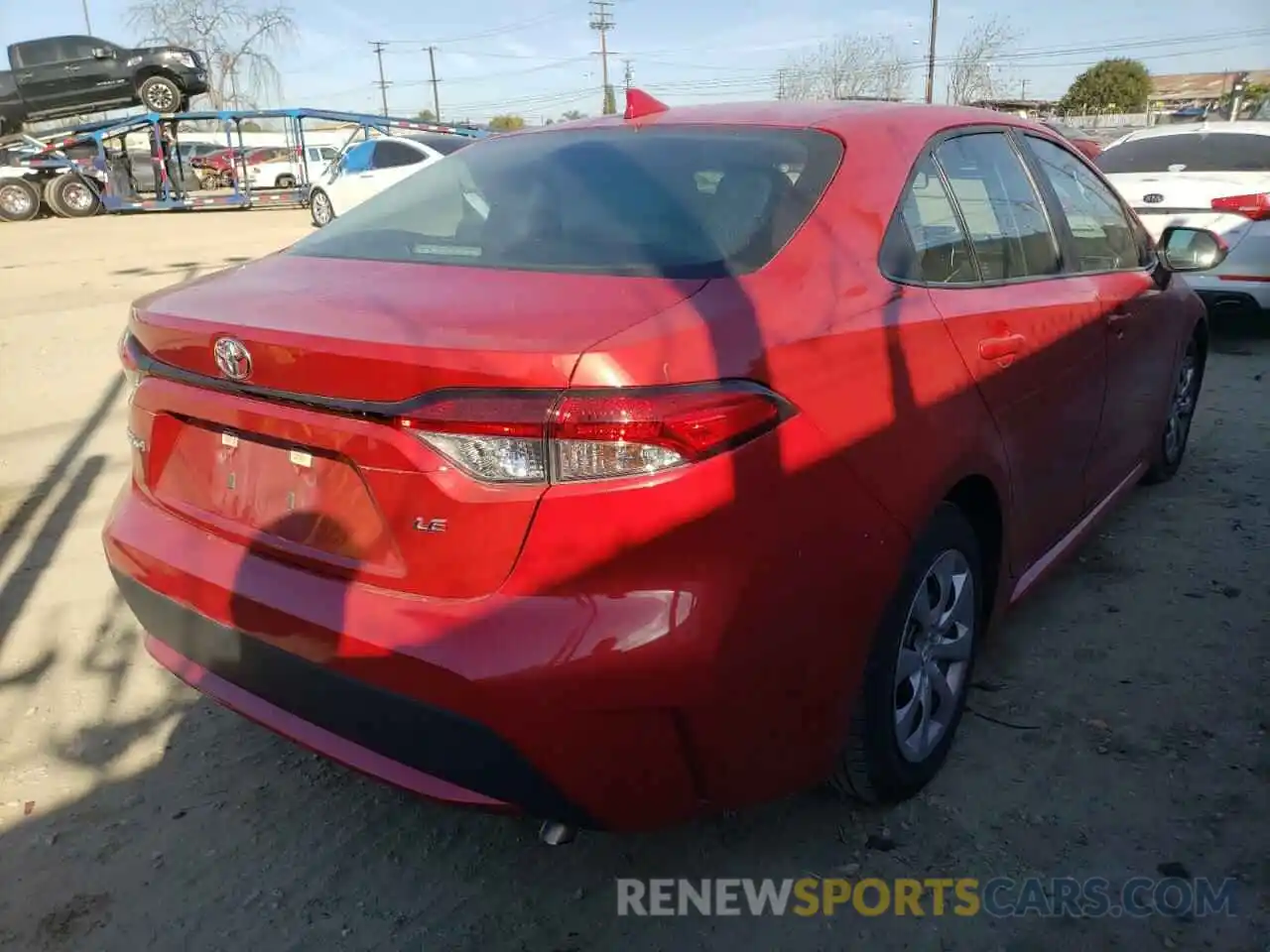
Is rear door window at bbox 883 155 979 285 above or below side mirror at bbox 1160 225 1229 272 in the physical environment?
above

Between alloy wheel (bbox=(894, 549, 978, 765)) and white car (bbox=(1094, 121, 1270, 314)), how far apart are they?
16.2ft

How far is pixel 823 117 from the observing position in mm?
2586

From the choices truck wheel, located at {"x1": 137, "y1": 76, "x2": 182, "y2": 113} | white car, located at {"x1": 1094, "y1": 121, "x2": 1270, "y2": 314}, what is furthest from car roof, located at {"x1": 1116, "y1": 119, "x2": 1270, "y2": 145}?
truck wheel, located at {"x1": 137, "y1": 76, "x2": 182, "y2": 113}

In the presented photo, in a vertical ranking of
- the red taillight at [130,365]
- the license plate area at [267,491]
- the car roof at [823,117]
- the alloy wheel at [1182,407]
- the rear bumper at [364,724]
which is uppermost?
the car roof at [823,117]

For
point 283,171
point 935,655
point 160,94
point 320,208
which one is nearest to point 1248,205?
point 935,655

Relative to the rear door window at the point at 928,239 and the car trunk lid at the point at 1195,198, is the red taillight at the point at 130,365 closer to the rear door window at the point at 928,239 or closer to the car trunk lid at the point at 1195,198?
the rear door window at the point at 928,239

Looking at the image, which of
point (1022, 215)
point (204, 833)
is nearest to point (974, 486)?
point (1022, 215)

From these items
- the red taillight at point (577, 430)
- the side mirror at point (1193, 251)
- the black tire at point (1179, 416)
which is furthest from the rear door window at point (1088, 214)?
the red taillight at point (577, 430)

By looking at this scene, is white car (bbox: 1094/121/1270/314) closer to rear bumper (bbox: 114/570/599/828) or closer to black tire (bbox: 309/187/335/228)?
rear bumper (bbox: 114/570/599/828)

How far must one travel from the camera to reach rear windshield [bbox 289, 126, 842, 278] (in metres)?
2.15

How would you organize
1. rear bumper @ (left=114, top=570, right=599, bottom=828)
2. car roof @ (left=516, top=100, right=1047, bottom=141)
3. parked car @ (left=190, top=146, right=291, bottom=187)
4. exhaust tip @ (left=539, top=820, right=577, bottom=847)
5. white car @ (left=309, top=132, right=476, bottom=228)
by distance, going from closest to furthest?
rear bumper @ (left=114, top=570, right=599, bottom=828), exhaust tip @ (left=539, top=820, right=577, bottom=847), car roof @ (left=516, top=100, right=1047, bottom=141), white car @ (left=309, top=132, right=476, bottom=228), parked car @ (left=190, top=146, right=291, bottom=187)

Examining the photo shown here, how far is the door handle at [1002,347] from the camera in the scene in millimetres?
2502

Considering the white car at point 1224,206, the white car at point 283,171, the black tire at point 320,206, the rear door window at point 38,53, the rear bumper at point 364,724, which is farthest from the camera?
the white car at point 283,171

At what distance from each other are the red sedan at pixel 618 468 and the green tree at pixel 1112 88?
207 ft
